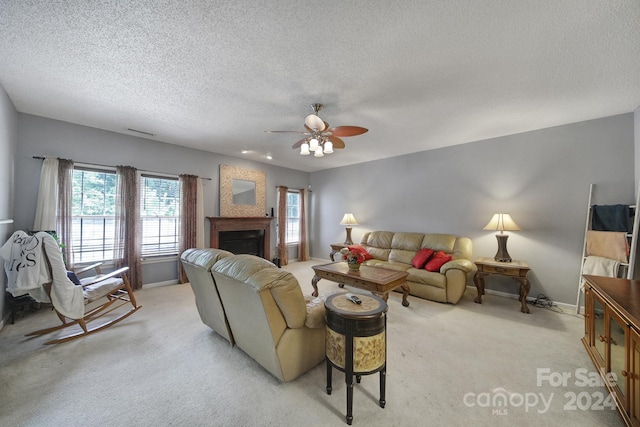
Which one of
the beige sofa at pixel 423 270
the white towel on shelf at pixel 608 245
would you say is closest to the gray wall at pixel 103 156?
the beige sofa at pixel 423 270

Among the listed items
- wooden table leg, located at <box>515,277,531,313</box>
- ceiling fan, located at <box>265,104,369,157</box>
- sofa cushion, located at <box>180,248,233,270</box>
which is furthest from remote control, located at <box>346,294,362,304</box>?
wooden table leg, located at <box>515,277,531,313</box>

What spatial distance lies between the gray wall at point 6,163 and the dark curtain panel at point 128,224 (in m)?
1.06

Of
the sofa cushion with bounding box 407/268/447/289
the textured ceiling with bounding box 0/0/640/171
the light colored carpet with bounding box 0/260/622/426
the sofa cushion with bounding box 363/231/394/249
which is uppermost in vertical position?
the textured ceiling with bounding box 0/0/640/171

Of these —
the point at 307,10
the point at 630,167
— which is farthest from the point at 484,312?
the point at 307,10

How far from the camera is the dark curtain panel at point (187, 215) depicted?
14.6 ft

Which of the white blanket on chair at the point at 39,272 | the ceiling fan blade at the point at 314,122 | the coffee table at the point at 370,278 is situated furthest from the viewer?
the coffee table at the point at 370,278

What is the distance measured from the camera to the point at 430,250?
405 cm

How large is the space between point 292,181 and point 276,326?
522cm

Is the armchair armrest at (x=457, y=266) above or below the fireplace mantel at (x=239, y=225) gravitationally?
below

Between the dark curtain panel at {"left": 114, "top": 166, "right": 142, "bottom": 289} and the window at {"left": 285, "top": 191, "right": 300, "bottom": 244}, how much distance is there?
339 centimetres

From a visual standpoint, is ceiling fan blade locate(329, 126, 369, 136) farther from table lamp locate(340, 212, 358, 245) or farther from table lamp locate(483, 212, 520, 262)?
table lamp locate(340, 212, 358, 245)

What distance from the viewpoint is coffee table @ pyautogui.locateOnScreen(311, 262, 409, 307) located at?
9.55 feet

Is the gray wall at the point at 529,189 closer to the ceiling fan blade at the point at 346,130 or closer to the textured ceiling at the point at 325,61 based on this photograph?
the textured ceiling at the point at 325,61

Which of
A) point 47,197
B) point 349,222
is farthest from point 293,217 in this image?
point 47,197
